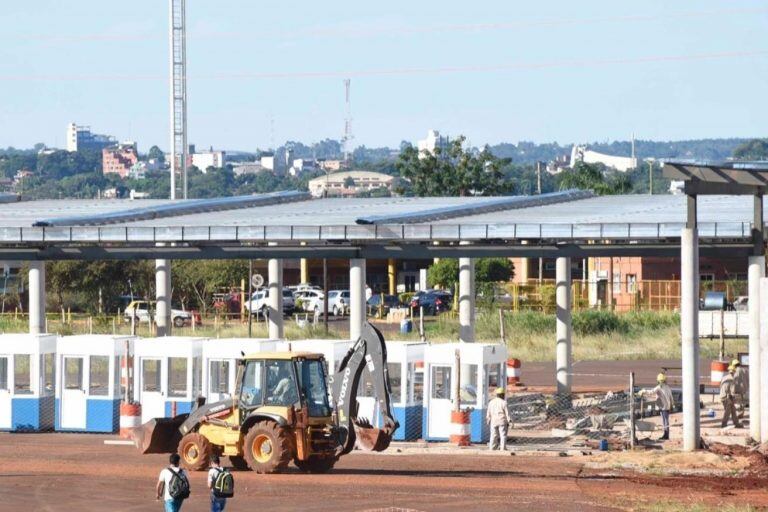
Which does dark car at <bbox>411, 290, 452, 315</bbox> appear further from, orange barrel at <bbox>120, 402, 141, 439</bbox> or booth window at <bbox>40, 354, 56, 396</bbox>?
orange barrel at <bbox>120, 402, 141, 439</bbox>

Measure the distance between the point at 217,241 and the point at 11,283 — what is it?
54804 millimetres

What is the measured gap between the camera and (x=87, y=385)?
115ft

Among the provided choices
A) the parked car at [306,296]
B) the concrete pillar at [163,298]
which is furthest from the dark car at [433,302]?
the concrete pillar at [163,298]

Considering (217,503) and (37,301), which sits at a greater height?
(37,301)

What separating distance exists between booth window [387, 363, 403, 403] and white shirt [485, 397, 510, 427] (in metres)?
2.93

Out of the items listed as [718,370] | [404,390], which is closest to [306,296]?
[718,370]

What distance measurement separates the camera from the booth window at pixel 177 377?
34.2 meters

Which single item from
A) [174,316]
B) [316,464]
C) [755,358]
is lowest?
[316,464]

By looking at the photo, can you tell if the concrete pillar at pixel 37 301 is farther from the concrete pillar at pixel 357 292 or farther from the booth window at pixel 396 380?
the booth window at pixel 396 380

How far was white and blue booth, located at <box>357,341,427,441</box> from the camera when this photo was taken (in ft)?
107

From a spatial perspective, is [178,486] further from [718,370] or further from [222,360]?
[718,370]

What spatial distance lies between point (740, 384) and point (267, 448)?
12141 mm

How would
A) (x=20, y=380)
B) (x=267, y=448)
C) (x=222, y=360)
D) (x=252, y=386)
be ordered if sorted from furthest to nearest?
(x=20, y=380) → (x=222, y=360) → (x=252, y=386) → (x=267, y=448)

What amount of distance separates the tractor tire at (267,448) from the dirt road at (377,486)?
0.21 m
